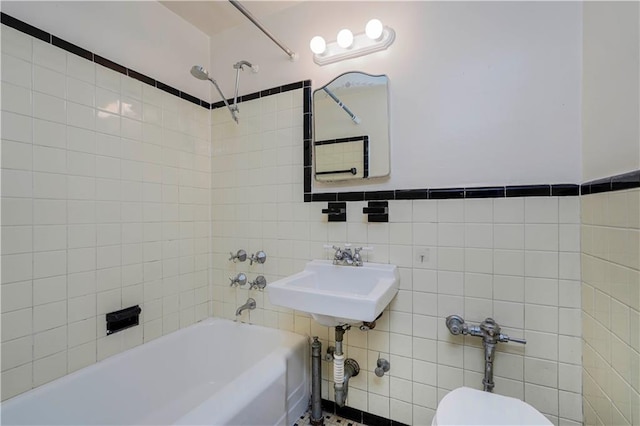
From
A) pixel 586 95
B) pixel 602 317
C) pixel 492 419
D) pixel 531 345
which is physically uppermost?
pixel 586 95

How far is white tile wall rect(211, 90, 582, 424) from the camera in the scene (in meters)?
1.20

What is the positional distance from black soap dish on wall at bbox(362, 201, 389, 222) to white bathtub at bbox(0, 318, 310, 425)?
2.71 feet

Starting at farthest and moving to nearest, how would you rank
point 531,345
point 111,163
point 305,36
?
point 305,36 < point 111,163 < point 531,345

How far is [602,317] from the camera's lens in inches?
38.9

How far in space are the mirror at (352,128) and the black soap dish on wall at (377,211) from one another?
0.16 m

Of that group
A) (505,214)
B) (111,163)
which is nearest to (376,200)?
(505,214)

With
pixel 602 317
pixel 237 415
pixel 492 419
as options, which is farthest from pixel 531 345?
pixel 237 415

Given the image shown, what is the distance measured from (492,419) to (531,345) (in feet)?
1.47

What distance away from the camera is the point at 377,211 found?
59.0 inches

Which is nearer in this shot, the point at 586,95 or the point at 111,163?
the point at 586,95

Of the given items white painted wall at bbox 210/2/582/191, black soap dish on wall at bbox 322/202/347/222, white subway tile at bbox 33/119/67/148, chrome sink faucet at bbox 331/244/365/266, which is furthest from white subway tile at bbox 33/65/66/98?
chrome sink faucet at bbox 331/244/365/266

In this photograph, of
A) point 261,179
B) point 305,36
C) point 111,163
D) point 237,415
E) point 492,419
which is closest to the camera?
point 492,419

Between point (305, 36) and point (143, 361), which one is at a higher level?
point (305, 36)

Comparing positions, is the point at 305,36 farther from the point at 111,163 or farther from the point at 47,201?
the point at 47,201
